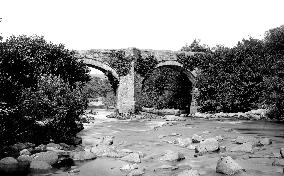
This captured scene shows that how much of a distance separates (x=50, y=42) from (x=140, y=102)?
41.6 feet

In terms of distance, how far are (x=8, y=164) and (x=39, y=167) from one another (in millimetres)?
1195

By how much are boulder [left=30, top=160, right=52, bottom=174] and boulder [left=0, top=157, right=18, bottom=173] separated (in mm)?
598

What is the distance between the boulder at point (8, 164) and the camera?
11.0m

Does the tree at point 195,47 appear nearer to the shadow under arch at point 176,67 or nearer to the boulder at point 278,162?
the shadow under arch at point 176,67

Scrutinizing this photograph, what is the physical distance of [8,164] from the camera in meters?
11.4

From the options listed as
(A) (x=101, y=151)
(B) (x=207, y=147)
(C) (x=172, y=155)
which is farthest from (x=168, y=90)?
(C) (x=172, y=155)

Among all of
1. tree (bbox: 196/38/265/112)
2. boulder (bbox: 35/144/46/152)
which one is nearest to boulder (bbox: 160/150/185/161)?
boulder (bbox: 35/144/46/152)

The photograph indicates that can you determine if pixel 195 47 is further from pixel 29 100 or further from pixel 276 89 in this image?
pixel 29 100

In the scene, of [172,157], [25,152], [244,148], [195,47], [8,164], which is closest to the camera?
[8,164]

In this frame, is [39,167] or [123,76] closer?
[39,167]

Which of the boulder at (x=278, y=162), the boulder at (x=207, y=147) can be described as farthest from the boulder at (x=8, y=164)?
the boulder at (x=278, y=162)

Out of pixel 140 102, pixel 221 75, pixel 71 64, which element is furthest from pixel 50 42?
pixel 221 75

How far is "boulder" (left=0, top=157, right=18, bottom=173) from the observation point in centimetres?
1102

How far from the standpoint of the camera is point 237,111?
102 ft
